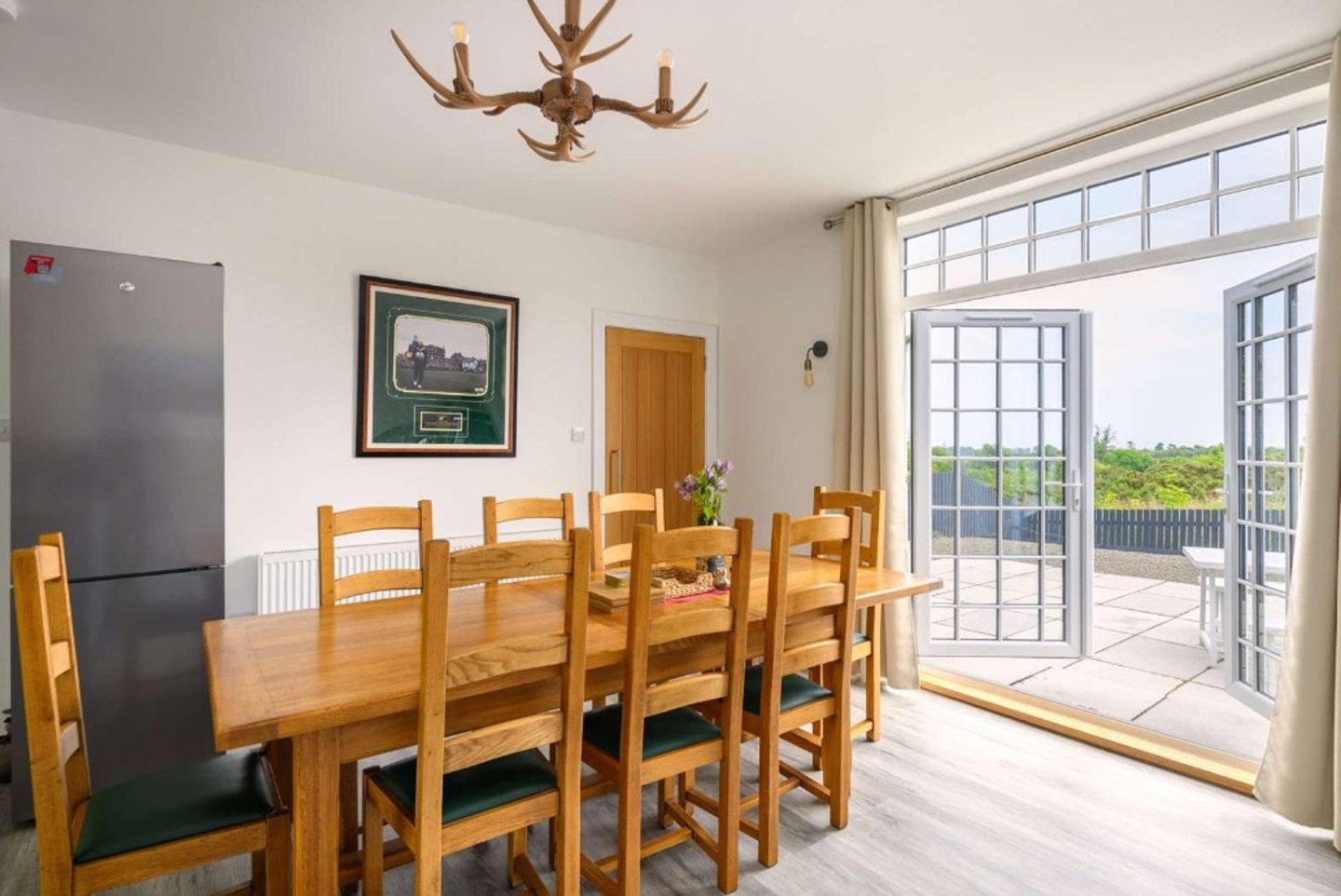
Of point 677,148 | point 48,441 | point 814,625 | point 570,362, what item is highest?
point 677,148

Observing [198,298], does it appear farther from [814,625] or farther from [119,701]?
[814,625]

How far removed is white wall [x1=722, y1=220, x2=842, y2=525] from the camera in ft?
14.1

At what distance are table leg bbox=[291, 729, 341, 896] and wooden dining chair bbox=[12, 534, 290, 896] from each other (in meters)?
0.16

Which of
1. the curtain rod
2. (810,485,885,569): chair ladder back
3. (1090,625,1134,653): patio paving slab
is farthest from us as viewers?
(1090,625,1134,653): patio paving slab

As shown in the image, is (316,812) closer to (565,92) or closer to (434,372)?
(565,92)

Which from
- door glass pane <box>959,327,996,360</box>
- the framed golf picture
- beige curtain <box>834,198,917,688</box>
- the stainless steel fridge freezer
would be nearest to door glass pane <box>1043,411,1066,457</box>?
door glass pane <box>959,327,996,360</box>

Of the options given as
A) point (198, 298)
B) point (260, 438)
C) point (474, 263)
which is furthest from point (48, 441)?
point (474, 263)

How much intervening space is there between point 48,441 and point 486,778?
2049 mm

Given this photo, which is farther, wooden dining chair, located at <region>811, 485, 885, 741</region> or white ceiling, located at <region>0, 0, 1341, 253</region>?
wooden dining chair, located at <region>811, 485, 885, 741</region>

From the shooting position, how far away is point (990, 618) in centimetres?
401

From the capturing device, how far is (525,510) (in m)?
2.79

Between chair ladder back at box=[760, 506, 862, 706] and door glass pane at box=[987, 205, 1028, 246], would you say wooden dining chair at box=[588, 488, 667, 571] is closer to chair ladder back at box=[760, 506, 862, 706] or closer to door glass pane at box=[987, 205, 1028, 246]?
chair ladder back at box=[760, 506, 862, 706]

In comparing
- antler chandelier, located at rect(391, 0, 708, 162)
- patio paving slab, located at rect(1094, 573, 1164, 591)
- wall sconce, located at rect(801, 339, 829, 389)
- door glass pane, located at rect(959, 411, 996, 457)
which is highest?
antler chandelier, located at rect(391, 0, 708, 162)

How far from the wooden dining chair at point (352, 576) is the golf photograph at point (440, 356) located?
150 cm
